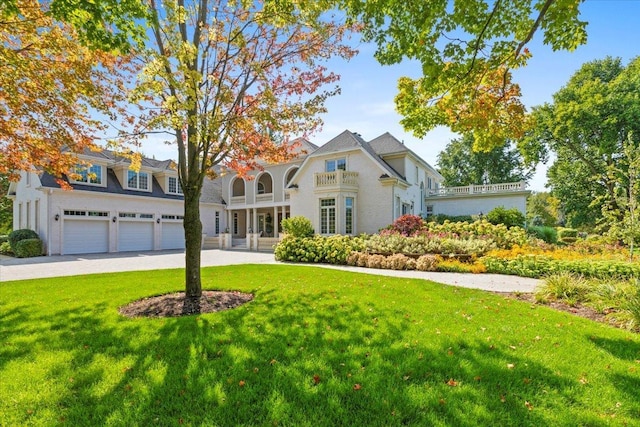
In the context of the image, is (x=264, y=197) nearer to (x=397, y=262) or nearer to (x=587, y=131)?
(x=397, y=262)

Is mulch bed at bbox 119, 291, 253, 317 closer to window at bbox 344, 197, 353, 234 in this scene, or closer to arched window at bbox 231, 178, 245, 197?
window at bbox 344, 197, 353, 234

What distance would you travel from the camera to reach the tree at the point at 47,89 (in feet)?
22.4

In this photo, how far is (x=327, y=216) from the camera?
67.4 ft

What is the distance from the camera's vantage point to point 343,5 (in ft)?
18.7

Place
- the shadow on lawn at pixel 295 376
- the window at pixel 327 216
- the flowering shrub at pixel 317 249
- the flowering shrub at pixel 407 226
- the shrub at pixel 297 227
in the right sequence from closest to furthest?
the shadow on lawn at pixel 295 376, the flowering shrub at pixel 317 249, the flowering shrub at pixel 407 226, the shrub at pixel 297 227, the window at pixel 327 216

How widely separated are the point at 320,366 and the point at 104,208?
22252 millimetres

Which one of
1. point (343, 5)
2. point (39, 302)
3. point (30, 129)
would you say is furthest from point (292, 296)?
point (30, 129)

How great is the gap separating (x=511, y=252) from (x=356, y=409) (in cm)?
1114

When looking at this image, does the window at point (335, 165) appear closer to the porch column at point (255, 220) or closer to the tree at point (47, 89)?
the porch column at point (255, 220)

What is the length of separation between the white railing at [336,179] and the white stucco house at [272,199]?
0.23 ft

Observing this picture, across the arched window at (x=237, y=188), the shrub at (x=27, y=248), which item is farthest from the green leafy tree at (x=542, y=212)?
the shrub at (x=27, y=248)

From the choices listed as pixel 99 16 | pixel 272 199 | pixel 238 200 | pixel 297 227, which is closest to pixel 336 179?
pixel 297 227

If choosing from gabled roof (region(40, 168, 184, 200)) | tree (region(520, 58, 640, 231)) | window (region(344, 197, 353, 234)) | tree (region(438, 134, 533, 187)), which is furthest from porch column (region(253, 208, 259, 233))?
tree (region(438, 134, 533, 187))

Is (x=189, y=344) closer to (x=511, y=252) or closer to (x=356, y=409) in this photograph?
(x=356, y=409)
